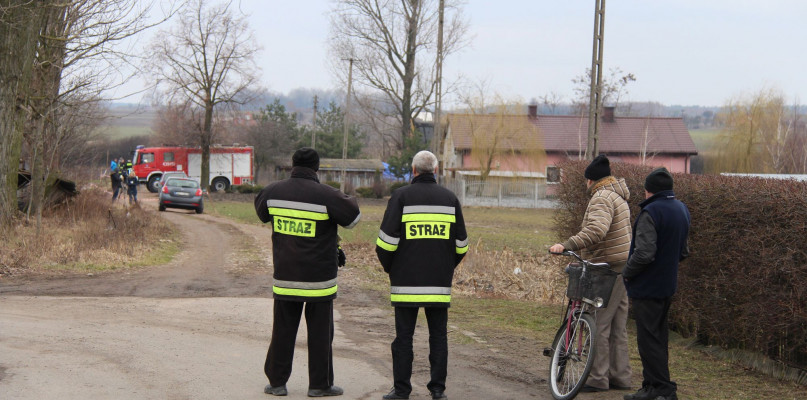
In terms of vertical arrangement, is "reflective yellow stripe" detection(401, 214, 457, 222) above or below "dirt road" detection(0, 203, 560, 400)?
above

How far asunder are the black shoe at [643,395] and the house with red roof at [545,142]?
45.1 meters

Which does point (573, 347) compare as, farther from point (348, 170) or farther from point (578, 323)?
point (348, 170)

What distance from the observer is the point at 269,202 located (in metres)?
6.17

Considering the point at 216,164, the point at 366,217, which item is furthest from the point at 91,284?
the point at 216,164

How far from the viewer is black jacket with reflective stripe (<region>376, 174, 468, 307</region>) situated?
20.0ft

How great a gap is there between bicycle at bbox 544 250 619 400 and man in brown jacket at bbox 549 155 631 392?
0.15m

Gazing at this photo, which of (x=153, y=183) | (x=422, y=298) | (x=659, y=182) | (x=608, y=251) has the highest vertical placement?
(x=659, y=182)

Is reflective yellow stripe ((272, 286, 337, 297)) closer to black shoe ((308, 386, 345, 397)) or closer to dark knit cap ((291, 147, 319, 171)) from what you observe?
black shoe ((308, 386, 345, 397))

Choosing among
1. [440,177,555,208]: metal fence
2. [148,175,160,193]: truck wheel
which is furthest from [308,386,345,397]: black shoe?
[148,175,160,193]: truck wheel

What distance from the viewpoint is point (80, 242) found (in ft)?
51.0

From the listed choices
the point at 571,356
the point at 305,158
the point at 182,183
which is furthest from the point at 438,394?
the point at 182,183

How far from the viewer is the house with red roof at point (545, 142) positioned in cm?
5347

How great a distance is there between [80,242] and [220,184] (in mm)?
42389

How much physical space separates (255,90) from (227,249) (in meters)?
35.2
